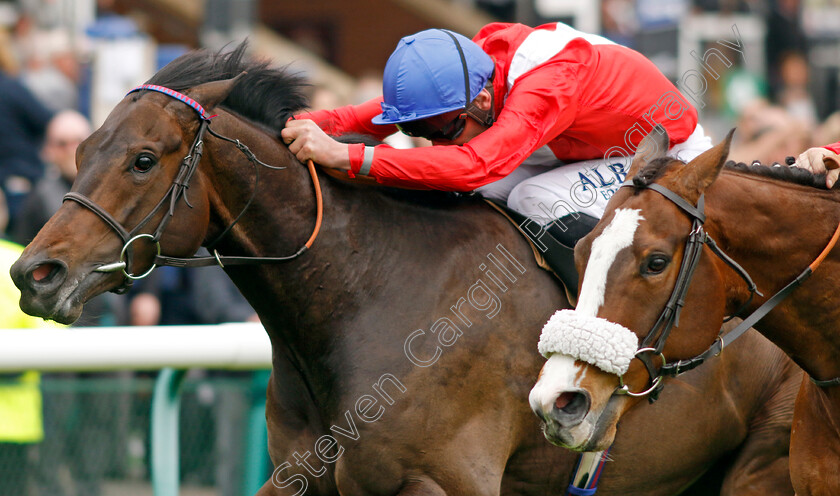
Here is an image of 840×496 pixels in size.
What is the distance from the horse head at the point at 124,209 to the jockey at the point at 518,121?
1.42 feet

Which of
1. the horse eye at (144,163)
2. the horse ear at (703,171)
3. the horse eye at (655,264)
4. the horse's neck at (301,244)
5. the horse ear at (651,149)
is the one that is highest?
the horse ear at (703,171)

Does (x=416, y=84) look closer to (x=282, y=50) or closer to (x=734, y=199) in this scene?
(x=734, y=199)

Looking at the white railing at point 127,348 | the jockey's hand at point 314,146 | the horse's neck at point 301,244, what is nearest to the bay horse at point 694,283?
the horse's neck at point 301,244

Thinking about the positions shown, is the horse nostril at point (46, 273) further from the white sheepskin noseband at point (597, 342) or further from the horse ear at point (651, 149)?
the horse ear at point (651, 149)

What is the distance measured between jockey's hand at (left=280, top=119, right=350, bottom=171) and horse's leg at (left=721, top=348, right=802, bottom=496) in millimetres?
1761

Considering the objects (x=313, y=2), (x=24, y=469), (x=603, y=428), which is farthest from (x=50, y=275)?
Result: (x=313, y=2)

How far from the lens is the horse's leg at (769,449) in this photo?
3891 mm

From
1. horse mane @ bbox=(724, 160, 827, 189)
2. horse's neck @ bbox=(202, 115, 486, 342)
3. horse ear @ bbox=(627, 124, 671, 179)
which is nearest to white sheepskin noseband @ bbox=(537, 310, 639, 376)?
horse ear @ bbox=(627, 124, 671, 179)

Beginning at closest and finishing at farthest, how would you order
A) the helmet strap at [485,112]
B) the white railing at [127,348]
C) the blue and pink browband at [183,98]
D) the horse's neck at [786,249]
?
the horse's neck at [786,249]
the blue and pink browband at [183,98]
the helmet strap at [485,112]
the white railing at [127,348]

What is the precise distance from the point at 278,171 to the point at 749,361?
182 cm

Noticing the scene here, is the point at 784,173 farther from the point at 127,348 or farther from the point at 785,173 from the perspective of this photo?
the point at 127,348

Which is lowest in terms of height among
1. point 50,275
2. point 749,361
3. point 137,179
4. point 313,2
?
point 313,2

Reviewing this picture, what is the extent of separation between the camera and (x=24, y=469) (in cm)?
485

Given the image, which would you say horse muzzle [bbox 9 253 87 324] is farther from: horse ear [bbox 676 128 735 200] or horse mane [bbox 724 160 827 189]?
horse mane [bbox 724 160 827 189]
